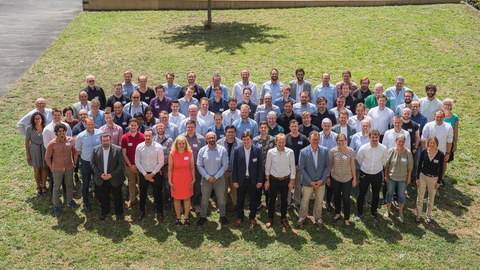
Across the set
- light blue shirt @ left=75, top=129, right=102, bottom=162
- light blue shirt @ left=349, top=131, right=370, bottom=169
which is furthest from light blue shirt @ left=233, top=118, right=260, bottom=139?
light blue shirt @ left=75, top=129, right=102, bottom=162

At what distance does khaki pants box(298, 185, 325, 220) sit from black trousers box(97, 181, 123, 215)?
366 centimetres

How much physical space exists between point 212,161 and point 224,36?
13029 millimetres

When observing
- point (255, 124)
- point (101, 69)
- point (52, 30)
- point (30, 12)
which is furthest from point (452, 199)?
point (30, 12)

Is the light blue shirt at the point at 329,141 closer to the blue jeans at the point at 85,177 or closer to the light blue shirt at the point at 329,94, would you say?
the light blue shirt at the point at 329,94

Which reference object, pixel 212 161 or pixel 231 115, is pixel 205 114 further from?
pixel 212 161

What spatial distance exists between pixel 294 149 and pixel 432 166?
8.91 ft

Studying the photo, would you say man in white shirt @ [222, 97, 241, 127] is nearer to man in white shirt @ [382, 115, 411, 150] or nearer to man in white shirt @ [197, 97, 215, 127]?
man in white shirt @ [197, 97, 215, 127]

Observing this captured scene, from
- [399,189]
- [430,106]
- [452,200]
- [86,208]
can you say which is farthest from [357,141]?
[86,208]

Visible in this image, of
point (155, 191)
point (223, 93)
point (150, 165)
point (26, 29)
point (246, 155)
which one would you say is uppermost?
point (26, 29)

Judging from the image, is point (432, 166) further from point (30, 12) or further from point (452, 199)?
point (30, 12)

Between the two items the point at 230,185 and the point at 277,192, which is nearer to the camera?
the point at 277,192

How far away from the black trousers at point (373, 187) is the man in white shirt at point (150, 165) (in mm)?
4028

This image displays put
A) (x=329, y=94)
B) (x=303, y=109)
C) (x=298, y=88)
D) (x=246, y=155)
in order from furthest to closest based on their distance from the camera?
(x=298, y=88), (x=329, y=94), (x=303, y=109), (x=246, y=155)

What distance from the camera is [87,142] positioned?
10.3 m
